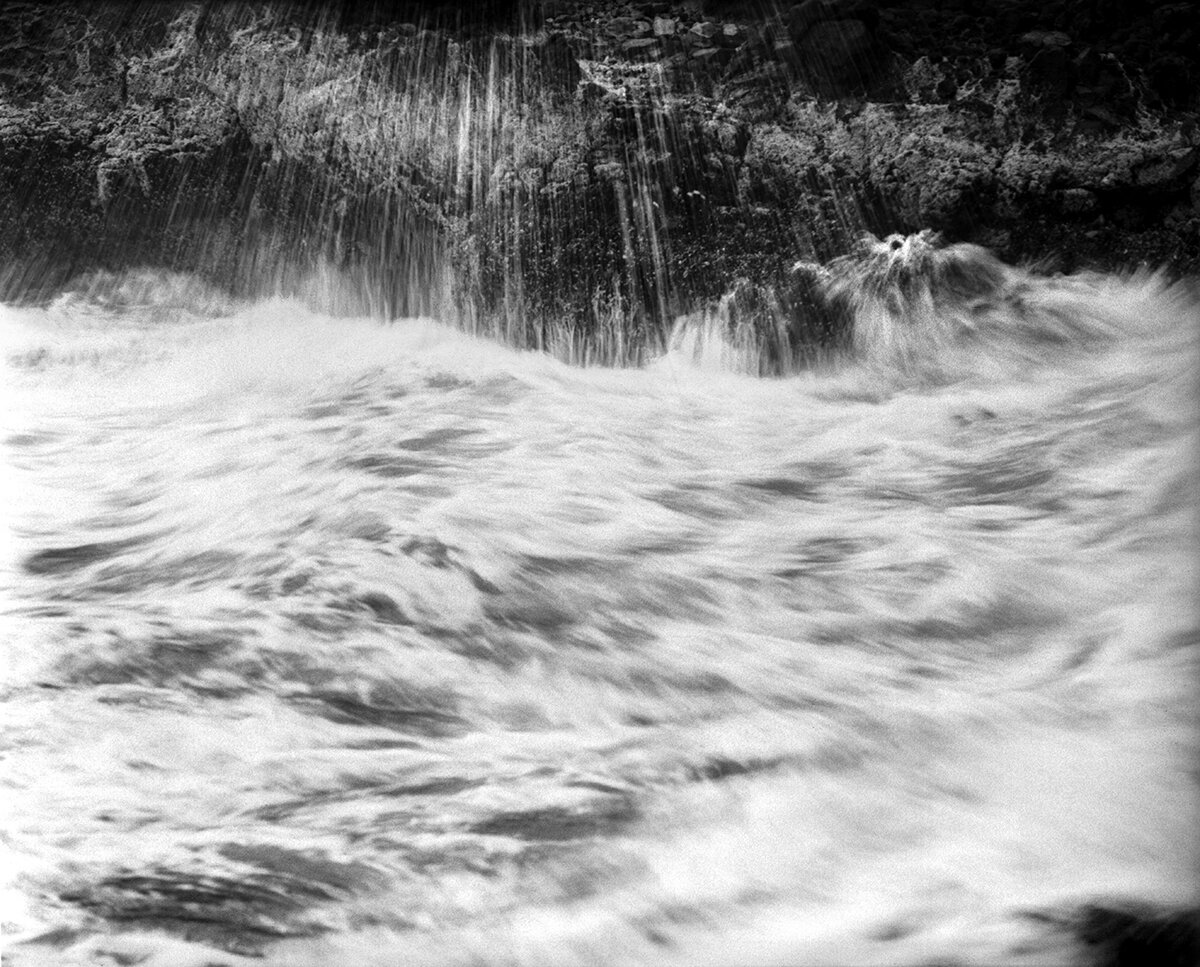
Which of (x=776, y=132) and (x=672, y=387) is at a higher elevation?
(x=776, y=132)

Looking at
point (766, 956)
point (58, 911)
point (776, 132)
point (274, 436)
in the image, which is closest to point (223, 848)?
point (58, 911)

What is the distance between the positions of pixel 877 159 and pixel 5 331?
1388 mm

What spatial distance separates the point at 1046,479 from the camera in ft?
4.54

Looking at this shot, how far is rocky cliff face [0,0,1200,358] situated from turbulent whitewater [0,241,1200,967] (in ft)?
0.29

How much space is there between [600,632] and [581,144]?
30.7 inches

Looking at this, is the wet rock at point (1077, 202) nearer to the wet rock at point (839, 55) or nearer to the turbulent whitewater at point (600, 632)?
the turbulent whitewater at point (600, 632)

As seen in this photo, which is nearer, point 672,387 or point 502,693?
point 502,693

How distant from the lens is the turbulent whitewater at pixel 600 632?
122cm

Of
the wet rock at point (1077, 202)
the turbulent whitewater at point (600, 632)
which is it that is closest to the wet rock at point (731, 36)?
the turbulent whitewater at point (600, 632)

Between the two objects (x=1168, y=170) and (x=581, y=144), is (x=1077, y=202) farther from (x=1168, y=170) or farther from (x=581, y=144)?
(x=581, y=144)

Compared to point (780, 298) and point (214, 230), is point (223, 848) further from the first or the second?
point (780, 298)

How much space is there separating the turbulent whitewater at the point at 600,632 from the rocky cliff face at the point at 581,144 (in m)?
0.09

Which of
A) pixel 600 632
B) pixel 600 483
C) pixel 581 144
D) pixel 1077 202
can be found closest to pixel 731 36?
pixel 581 144

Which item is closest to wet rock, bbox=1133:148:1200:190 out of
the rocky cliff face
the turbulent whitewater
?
the rocky cliff face
